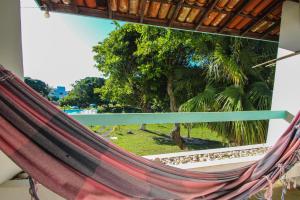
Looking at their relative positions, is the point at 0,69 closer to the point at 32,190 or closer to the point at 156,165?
the point at 32,190

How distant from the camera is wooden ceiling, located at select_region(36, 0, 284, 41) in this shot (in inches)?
104

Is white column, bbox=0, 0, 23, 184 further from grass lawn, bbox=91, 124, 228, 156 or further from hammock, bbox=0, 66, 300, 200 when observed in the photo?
grass lawn, bbox=91, 124, 228, 156

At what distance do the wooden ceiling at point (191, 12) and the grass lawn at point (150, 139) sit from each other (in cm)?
689

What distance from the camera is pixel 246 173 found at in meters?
1.33

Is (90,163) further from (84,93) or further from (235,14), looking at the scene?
(84,93)

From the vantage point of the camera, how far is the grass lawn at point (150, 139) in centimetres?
1003

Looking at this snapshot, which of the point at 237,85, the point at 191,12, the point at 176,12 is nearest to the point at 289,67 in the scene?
→ the point at 191,12

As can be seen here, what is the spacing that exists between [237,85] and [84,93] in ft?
28.0

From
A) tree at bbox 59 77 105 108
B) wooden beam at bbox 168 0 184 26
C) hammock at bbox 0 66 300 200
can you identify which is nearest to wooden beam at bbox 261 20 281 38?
wooden beam at bbox 168 0 184 26

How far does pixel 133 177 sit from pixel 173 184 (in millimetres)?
227

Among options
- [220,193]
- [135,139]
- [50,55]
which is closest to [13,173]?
[220,193]

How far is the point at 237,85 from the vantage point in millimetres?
5988

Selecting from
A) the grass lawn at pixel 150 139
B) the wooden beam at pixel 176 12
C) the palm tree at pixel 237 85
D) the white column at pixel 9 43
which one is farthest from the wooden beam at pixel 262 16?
the grass lawn at pixel 150 139

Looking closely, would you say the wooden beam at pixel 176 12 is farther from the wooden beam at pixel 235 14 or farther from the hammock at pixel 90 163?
the hammock at pixel 90 163
